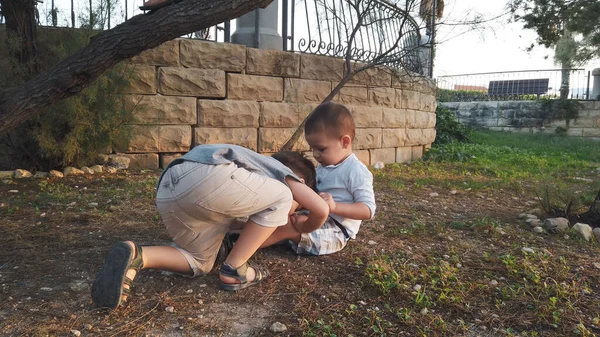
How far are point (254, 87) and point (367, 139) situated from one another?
7.26 ft

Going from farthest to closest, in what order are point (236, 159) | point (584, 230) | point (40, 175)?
1. point (40, 175)
2. point (584, 230)
3. point (236, 159)

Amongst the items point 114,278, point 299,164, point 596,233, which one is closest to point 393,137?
point 596,233

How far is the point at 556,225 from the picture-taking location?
11.6 ft

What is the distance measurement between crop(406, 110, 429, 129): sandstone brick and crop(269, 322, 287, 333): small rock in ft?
22.0

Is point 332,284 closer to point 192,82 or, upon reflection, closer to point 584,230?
point 584,230

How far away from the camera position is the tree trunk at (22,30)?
15.0 feet

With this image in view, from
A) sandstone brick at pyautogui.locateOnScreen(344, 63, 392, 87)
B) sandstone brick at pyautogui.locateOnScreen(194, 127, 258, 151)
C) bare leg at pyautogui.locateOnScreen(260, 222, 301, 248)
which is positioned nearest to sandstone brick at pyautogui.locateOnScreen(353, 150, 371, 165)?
sandstone brick at pyautogui.locateOnScreen(344, 63, 392, 87)

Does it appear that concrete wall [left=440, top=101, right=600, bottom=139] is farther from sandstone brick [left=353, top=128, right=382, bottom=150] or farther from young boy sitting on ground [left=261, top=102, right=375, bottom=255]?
young boy sitting on ground [left=261, top=102, right=375, bottom=255]

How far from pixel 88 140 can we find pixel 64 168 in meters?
0.43

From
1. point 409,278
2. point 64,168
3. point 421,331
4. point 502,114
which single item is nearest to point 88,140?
point 64,168

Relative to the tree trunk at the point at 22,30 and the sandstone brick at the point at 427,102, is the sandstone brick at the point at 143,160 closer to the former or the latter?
the tree trunk at the point at 22,30

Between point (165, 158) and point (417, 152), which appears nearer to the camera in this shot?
point (165, 158)

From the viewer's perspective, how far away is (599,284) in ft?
8.21

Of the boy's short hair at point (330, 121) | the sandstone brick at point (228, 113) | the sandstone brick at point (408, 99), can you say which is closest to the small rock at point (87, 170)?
the sandstone brick at point (228, 113)
